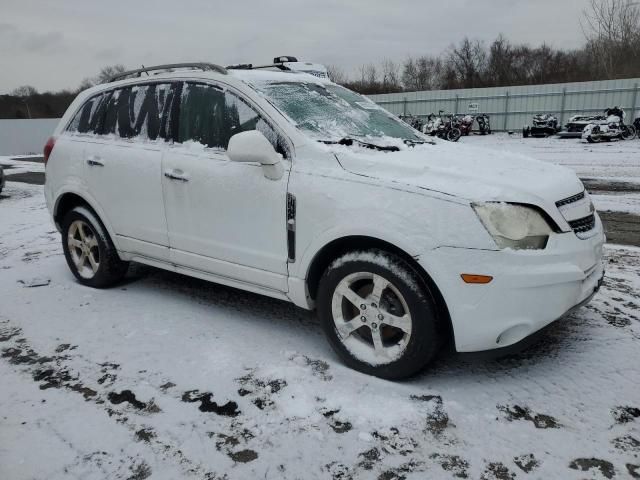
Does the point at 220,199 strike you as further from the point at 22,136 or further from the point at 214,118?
the point at 22,136

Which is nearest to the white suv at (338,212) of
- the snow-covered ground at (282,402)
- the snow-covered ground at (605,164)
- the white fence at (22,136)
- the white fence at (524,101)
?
the snow-covered ground at (282,402)

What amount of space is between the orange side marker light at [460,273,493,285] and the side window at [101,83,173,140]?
7.96 feet

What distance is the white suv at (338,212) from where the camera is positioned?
8.41 feet

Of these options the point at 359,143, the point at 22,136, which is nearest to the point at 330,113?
the point at 359,143

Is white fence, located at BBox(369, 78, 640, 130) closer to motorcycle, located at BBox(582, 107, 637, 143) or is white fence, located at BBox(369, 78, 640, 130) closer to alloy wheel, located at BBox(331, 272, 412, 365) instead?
motorcycle, located at BBox(582, 107, 637, 143)

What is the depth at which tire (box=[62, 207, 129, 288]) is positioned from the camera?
438 cm

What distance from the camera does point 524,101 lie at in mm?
27016

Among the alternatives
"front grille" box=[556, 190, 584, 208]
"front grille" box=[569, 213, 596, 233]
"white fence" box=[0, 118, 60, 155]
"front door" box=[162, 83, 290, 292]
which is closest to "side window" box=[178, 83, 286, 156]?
"front door" box=[162, 83, 290, 292]

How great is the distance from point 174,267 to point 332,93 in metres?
1.78

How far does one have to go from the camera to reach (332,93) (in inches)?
154

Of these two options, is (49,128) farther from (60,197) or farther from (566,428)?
(566,428)

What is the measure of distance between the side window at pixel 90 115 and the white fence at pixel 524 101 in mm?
25093

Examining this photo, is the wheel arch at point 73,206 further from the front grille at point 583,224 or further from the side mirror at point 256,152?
the front grille at point 583,224

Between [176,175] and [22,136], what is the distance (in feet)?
112
